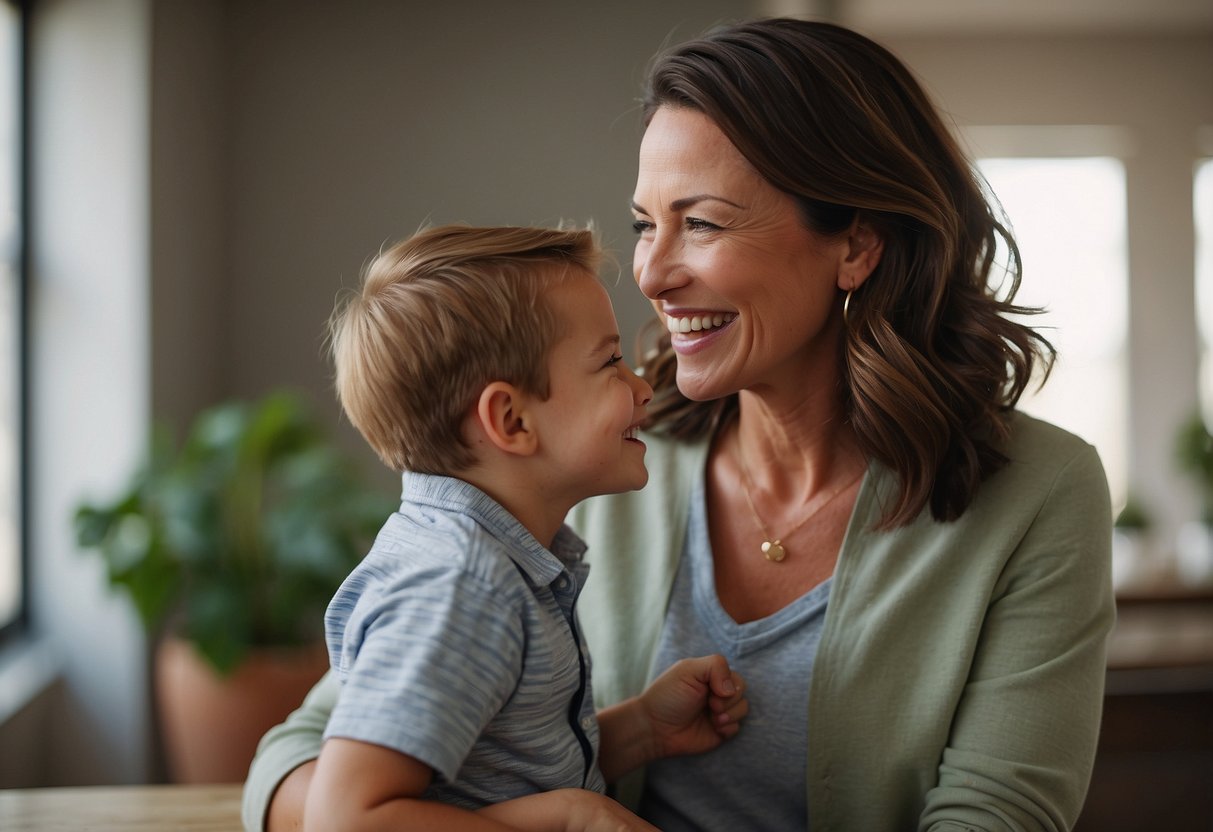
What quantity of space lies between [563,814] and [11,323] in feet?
10.9

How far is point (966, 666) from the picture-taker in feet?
4.25

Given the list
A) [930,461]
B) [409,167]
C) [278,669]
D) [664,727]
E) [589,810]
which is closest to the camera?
[589,810]

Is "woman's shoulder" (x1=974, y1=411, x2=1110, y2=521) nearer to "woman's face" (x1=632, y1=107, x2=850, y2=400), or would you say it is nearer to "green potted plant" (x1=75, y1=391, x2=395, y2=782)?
"woman's face" (x1=632, y1=107, x2=850, y2=400)

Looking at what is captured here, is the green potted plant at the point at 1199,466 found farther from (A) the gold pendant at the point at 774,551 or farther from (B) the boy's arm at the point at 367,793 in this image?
(B) the boy's arm at the point at 367,793

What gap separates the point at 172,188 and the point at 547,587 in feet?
11.4

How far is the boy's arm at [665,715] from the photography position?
128 cm

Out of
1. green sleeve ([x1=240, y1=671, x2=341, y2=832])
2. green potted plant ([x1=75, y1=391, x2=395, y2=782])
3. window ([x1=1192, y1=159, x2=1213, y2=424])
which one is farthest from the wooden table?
window ([x1=1192, y1=159, x2=1213, y2=424])

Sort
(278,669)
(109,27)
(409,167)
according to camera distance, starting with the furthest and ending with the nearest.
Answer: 1. (409,167)
2. (109,27)
3. (278,669)

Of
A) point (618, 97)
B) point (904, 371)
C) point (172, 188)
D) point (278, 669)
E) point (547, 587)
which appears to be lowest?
point (278, 669)

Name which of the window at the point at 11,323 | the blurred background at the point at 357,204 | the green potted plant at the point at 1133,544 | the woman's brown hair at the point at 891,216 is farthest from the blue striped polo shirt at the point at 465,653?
the green potted plant at the point at 1133,544

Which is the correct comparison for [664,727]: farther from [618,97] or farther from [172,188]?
[618,97]

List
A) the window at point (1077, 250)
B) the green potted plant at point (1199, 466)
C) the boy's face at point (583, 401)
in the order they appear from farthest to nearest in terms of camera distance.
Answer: the window at point (1077, 250), the green potted plant at point (1199, 466), the boy's face at point (583, 401)

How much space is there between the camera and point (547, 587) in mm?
1080

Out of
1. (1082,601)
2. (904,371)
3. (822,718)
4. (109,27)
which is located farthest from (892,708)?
(109,27)
